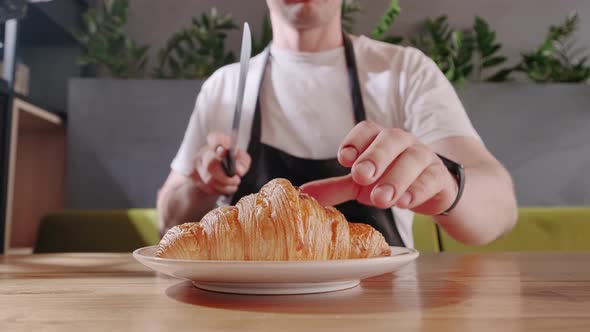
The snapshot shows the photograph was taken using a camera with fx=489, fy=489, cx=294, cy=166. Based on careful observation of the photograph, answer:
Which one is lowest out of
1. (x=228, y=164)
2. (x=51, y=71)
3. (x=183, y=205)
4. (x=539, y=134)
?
(x=183, y=205)

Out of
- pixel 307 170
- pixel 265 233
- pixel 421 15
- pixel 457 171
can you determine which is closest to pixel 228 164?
pixel 307 170

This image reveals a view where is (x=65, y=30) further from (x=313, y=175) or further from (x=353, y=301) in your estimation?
(x=353, y=301)

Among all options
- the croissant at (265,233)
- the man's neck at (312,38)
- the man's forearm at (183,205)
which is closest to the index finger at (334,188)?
the croissant at (265,233)

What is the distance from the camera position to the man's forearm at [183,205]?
0.98m

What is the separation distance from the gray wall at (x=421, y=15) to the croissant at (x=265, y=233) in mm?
1315

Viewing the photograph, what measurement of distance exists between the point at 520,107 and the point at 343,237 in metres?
1.47

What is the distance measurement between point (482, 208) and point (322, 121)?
0.39 meters

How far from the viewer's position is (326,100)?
1.03 meters

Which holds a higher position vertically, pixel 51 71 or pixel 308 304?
pixel 51 71

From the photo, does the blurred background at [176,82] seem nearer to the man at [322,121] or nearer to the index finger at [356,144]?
the man at [322,121]

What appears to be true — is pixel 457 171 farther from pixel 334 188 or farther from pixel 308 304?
pixel 308 304

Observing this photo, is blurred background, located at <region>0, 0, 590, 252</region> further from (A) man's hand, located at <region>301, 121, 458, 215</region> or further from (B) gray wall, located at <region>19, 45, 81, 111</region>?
(A) man's hand, located at <region>301, 121, 458, 215</region>

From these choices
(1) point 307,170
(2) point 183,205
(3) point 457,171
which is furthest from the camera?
(2) point 183,205

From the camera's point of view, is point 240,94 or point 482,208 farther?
point 482,208
